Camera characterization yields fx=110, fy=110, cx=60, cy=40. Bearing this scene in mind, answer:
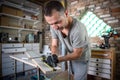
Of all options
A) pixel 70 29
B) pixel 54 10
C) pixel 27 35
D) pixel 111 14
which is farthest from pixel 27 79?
pixel 111 14

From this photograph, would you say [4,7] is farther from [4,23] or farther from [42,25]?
[42,25]

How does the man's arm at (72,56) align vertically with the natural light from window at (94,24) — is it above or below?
below

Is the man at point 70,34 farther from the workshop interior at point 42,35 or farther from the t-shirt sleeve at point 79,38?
the workshop interior at point 42,35

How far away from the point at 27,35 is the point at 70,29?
3.31 m

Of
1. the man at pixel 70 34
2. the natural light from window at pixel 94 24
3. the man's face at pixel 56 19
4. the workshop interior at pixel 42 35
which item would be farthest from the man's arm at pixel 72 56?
the natural light from window at pixel 94 24

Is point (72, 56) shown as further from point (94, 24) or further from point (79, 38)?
point (94, 24)

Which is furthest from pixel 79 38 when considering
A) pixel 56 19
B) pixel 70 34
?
pixel 56 19

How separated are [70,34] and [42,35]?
12.3ft

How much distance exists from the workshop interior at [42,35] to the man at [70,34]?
0.78 metres

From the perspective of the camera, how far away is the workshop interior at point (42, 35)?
254cm

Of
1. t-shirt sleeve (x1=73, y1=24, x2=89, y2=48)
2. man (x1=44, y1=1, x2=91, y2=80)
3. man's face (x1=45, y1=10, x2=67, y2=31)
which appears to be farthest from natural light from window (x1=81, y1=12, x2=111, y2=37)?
man's face (x1=45, y1=10, x2=67, y2=31)

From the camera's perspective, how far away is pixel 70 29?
A: 1256mm

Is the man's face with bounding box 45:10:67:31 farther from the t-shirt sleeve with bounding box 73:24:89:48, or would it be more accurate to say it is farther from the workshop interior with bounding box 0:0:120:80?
the workshop interior with bounding box 0:0:120:80

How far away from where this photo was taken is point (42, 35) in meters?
4.90
